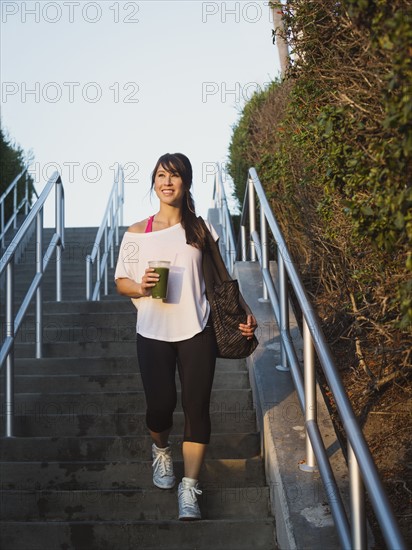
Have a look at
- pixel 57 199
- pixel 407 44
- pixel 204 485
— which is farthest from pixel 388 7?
pixel 57 199

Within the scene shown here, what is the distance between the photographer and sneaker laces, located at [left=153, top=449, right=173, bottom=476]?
399 centimetres

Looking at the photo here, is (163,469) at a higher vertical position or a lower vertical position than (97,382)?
lower

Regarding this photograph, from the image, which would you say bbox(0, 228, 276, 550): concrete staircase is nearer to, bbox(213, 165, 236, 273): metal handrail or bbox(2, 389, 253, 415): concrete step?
bbox(2, 389, 253, 415): concrete step

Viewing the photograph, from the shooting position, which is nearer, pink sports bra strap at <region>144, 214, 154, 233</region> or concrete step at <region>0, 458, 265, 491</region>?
pink sports bra strap at <region>144, 214, 154, 233</region>

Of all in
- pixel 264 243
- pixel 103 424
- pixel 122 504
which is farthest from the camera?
pixel 264 243

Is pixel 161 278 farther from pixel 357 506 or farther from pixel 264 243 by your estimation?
pixel 264 243

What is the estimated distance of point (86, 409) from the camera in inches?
195

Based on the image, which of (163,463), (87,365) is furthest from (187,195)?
(87,365)

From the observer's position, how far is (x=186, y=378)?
12.7 feet

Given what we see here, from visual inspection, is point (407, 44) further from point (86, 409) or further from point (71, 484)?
point (86, 409)

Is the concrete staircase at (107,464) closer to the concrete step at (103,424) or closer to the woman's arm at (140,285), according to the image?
the concrete step at (103,424)

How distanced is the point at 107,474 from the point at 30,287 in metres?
1.76

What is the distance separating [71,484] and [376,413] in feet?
5.54

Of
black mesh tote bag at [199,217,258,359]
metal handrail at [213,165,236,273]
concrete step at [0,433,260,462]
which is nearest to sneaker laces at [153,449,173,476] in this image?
concrete step at [0,433,260,462]
